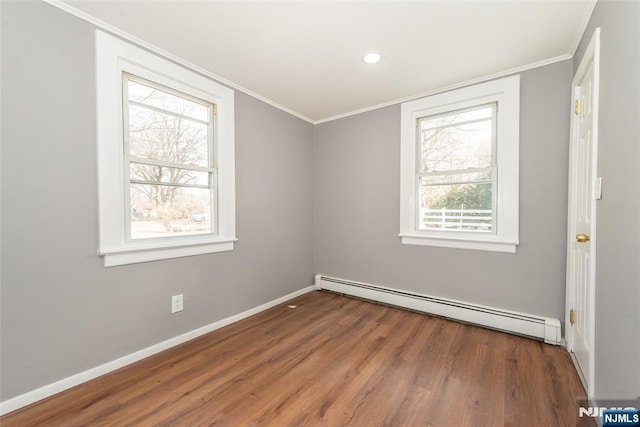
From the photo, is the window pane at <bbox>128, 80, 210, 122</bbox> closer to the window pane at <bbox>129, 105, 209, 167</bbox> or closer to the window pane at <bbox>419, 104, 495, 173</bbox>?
the window pane at <bbox>129, 105, 209, 167</bbox>

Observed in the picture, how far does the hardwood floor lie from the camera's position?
145 centimetres

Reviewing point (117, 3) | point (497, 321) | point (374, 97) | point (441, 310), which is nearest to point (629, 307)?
point (497, 321)

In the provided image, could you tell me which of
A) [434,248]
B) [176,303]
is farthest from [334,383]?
[434,248]

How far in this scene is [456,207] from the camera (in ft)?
9.16

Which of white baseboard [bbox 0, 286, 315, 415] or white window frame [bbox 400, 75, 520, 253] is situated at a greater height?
white window frame [bbox 400, 75, 520, 253]

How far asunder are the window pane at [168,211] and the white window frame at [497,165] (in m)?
2.21

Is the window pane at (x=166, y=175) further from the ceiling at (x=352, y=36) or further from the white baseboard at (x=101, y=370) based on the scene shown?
the white baseboard at (x=101, y=370)

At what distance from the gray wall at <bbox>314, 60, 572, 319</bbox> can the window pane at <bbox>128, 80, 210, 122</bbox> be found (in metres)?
1.73

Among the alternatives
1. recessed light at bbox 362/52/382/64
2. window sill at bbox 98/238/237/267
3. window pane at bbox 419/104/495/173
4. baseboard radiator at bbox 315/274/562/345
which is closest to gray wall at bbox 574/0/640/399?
baseboard radiator at bbox 315/274/562/345

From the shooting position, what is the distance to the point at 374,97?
3.01 meters

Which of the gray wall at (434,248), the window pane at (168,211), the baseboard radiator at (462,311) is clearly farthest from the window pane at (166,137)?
the baseboard radiator at (462,311)

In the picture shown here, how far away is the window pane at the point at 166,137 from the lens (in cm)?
205

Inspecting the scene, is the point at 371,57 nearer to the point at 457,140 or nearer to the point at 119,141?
the point at 457,140

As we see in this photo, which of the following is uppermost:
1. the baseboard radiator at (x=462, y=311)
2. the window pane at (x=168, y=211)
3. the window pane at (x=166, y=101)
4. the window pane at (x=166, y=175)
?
the window pane at (x=166, y=101)
